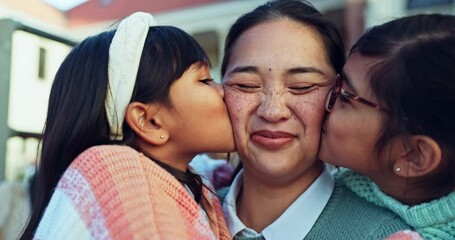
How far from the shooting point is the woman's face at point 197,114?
5.22 feet

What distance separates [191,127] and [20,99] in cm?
87

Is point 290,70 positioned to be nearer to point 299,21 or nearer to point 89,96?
point 299,21

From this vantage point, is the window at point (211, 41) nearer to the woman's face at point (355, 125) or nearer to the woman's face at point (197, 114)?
the woman's face at point (197, 114)

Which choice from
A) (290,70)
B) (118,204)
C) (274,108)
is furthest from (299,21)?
(118,204)

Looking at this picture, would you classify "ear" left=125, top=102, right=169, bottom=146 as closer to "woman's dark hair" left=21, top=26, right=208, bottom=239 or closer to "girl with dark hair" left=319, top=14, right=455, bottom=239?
"woman's dark hair" left=21, top=26, right=208, bottom=239

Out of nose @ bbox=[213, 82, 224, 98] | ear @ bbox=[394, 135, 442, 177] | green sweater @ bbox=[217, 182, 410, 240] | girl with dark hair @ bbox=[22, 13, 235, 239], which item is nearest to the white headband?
girl with dark hair @ bbox=[22, 13, 235, 239]

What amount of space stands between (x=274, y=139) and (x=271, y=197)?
27 centimetres

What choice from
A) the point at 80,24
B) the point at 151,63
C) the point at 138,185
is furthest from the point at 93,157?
the point at 80,24

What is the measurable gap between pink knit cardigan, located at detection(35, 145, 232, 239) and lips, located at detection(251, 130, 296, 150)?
1.37 ft

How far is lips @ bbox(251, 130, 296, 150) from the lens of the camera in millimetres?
1660

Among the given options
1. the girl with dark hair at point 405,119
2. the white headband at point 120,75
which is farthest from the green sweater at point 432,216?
the white headband at point 120,75

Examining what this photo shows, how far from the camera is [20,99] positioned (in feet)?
6.89

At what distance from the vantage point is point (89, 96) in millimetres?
1499

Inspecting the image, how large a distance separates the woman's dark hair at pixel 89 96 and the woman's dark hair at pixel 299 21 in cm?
32
